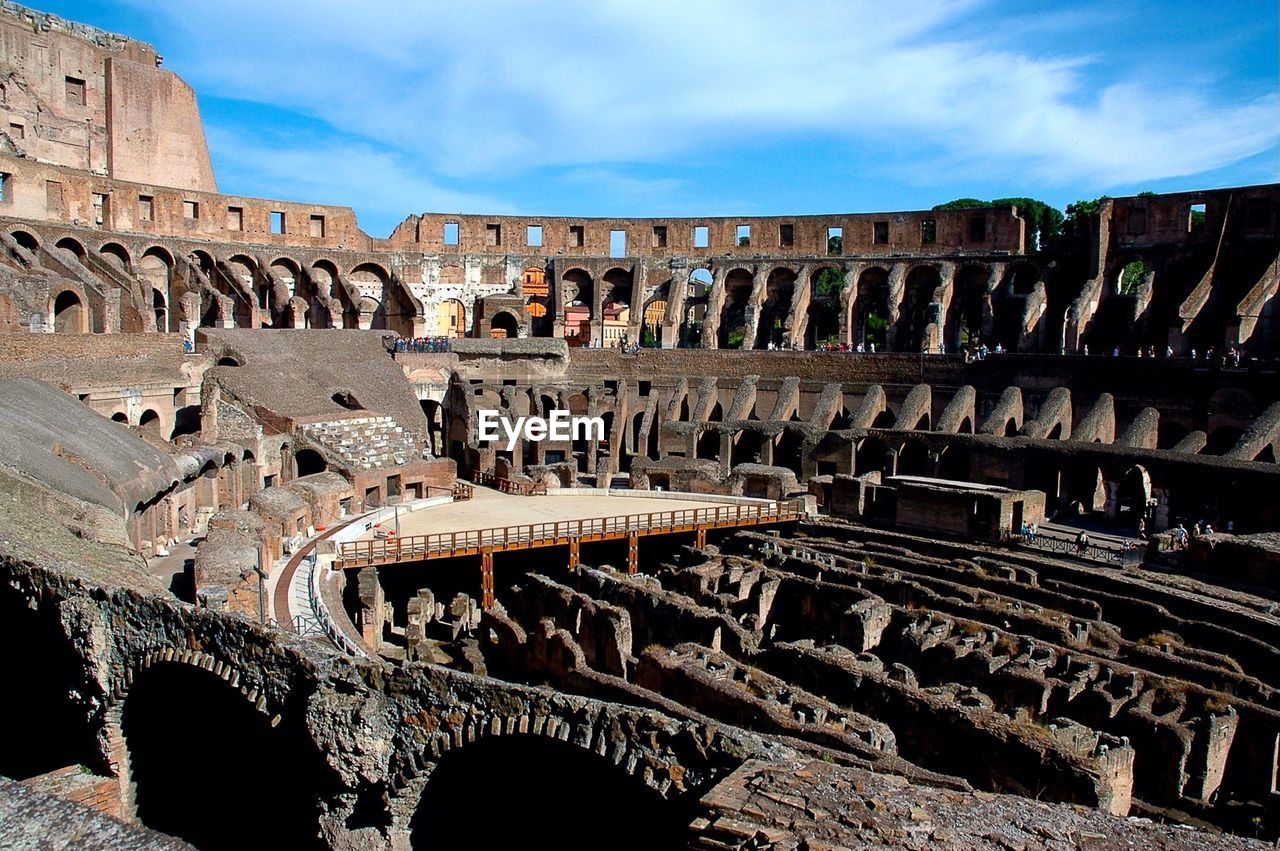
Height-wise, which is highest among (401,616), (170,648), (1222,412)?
(1222,412)

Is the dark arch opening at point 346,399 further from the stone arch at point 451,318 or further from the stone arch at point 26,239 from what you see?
the stone arch at point 451,318

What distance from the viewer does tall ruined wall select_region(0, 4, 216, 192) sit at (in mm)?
37500

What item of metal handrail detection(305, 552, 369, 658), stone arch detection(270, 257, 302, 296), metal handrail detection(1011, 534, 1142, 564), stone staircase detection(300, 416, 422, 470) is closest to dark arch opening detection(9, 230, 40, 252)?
stone arch detection(270, 257, 302, 296)

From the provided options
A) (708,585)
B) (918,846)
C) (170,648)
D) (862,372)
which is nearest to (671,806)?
(918,846)

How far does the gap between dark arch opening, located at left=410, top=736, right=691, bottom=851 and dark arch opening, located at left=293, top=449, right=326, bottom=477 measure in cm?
1955

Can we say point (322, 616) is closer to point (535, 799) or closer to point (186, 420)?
point (535, 799)

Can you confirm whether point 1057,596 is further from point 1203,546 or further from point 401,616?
point 401,616

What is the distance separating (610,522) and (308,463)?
10.0 metres

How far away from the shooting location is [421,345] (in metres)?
40.3

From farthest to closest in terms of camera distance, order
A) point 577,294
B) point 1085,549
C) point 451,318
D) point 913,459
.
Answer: point 577,294
point 451,318
point 913,459
point 1085,549

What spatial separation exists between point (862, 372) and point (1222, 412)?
11.9 m

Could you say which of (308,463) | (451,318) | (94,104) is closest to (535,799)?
(308,463)

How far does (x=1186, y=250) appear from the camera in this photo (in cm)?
3616

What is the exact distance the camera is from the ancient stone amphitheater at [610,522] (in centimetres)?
1042
